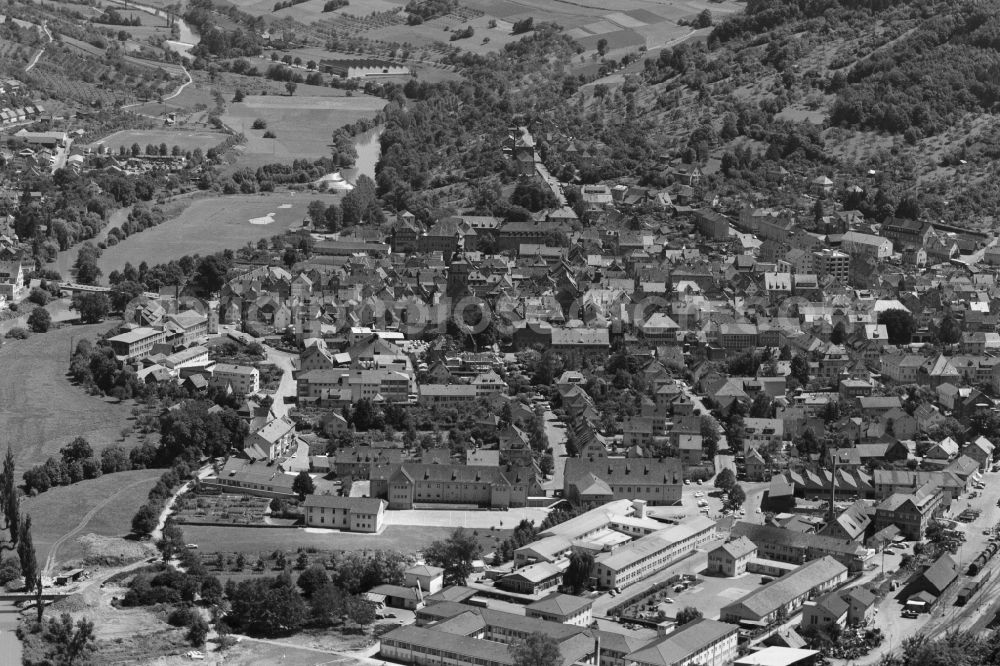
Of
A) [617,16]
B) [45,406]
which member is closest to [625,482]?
[45,406]

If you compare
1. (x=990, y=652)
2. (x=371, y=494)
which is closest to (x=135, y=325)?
(x=371, y=494)

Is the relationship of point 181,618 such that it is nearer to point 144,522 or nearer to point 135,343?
point 144,522

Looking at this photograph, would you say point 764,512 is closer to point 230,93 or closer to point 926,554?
point 926,554

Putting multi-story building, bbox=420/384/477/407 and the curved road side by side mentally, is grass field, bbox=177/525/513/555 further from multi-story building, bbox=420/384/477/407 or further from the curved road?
multi-story building, bbox=420/384/477/407

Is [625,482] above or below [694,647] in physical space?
above

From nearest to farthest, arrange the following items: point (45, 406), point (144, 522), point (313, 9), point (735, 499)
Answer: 1. point (144, 522)
2. point (735, 499)
3. point (45, 406)
4. point (313, 9)

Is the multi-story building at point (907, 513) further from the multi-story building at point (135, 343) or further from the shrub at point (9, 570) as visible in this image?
the multi-story building at point (135, 343)

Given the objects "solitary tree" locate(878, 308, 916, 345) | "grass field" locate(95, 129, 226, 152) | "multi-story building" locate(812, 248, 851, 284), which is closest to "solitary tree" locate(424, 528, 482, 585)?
"solitary tree" locate(878, 308, 916, 345)
